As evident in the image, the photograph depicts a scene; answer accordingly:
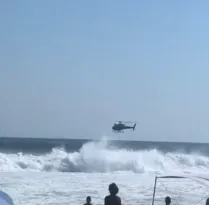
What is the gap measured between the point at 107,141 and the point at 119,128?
17.4 meters

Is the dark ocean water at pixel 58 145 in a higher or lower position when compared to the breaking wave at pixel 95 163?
higher

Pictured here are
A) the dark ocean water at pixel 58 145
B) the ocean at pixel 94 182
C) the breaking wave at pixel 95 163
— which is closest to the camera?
the ocean at pixel 94 182

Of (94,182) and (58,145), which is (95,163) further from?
(58,145)

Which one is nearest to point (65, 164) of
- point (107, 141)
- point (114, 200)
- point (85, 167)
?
point (85, 167)

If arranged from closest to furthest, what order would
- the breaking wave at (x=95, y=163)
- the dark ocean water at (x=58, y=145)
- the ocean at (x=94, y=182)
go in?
the ocean at (x=94, y=182)
the breaking wave at (x=95, y=163)
the dark ocean water at (x=58, y=145)

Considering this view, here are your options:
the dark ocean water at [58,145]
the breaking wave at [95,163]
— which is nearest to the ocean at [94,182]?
the breaking wave at [95,163]

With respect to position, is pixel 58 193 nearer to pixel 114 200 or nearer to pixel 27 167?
pixel 114 200

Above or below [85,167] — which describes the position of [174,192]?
below

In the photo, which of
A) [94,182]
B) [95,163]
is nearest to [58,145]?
[95,163]

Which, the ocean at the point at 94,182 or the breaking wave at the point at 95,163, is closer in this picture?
the ocean at the point at 94,182

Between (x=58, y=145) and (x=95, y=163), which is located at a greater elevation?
(x=58, y=145)

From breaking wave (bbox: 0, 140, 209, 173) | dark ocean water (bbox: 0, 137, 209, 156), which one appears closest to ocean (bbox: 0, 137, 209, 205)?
breaking wave (bbox: 0, 140, 209, 173)

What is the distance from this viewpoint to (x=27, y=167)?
1837 inches

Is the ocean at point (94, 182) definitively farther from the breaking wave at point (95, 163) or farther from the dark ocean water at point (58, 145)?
the dark ocean water at point (58, 145)
